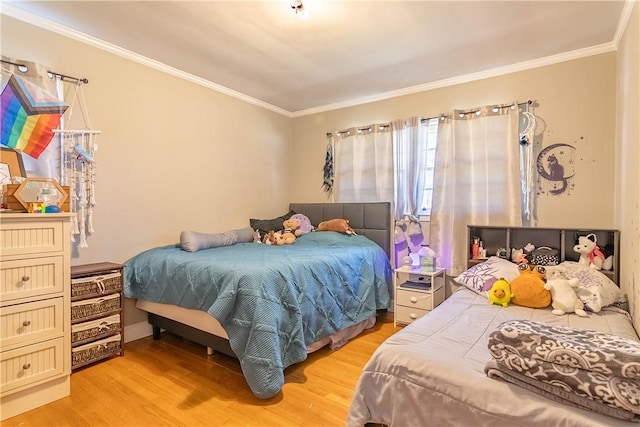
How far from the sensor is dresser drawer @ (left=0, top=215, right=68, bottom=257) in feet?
5.96

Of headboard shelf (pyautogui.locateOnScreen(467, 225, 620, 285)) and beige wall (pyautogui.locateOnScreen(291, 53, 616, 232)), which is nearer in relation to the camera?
headboard shelf (pyautogui.locateOnScreen(467, 225, 620, 285))

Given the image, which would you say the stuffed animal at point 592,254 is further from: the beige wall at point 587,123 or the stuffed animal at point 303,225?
the stuffed animal at point 303,225

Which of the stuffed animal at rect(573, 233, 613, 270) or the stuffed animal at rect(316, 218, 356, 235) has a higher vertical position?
the stuffed animal at rect(316, 218, 356, 235)

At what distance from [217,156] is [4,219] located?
2.08 m

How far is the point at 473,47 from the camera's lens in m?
2.74

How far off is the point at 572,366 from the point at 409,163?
280 centimetres

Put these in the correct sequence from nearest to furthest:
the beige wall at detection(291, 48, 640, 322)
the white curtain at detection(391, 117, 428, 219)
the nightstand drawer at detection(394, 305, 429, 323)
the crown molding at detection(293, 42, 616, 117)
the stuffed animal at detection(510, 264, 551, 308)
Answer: the stuffed animal at detection(510, 264, 551, 308) < the beige wall at detection(291, 48, 640, 322) < the crown molding at detection(293, 42, 616, 117) < the nightstand drawer at detection(394, 305, 429, 323) < the white curtain at detection(391, 117, 428, 219)

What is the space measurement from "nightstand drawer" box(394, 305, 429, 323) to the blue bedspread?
171 millimetres

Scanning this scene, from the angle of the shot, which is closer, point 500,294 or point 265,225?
point 500,294

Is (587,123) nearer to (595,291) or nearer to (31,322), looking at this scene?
(595,291)

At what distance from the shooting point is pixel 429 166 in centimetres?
357

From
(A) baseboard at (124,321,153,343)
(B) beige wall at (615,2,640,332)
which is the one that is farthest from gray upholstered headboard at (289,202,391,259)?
(A) baseboard at (124,321,153,343)

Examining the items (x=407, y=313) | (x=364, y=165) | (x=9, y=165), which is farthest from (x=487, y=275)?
(x=9, y=165)

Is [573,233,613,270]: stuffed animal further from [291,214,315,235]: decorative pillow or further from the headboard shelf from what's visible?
[291,214,315,235]: decorative pillow
